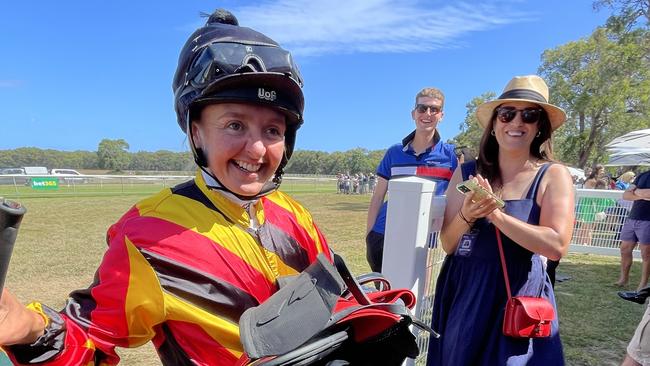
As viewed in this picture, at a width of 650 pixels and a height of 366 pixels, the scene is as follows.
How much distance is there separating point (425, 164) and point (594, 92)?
97.7 ft

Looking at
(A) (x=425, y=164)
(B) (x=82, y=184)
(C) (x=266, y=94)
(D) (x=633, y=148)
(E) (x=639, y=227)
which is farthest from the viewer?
(B) (x=82, y=184)

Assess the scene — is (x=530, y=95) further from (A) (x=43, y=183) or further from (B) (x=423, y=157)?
(A) (x=43, y=183)

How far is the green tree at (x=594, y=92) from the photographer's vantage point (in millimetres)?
24125

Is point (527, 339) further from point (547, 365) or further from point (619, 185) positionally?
point (619, 185)

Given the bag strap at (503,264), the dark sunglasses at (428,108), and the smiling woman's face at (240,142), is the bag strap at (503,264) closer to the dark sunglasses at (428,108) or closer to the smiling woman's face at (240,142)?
the smiling woman's face at (240,142)

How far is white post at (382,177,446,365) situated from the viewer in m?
2.26

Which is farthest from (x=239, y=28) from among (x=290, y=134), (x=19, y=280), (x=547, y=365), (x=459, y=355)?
(x=19, y=280)

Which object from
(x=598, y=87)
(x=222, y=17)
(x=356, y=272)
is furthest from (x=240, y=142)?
(x=598, y=87)

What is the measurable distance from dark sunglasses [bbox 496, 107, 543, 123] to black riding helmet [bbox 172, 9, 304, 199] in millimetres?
1430

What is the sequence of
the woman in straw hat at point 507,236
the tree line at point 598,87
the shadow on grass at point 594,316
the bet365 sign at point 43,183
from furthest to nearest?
the bet365 sign at point 43,183
the tree line at point 598,87
the shadow on grass at point 594,316
the woman in straw hat at point 507,236

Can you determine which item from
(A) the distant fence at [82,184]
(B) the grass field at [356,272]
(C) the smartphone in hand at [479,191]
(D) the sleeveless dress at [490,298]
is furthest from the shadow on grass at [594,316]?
(A) the distant fence at [82,184]

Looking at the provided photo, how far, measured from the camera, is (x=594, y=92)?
1089 inches

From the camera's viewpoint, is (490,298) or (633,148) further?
(633,148)

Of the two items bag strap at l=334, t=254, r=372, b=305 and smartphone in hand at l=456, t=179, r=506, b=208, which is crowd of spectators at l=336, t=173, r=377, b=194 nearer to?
smartphone in hand at l=456, t=179, r=506, b=208
